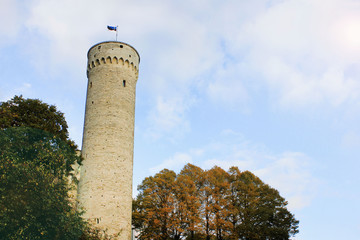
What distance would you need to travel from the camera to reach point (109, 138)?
81.4 ft

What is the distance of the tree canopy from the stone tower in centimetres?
622

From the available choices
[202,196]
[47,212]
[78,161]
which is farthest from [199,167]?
[47,212]

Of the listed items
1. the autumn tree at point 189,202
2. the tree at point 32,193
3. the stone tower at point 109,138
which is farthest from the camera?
the autumn tree at point 189,202

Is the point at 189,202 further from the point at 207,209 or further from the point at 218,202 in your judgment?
the point at 218,202

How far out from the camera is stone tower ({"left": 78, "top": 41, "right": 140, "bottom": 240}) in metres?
23.1

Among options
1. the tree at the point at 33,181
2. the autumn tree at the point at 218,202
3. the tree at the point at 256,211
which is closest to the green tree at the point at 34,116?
the tree at the point at 33,181

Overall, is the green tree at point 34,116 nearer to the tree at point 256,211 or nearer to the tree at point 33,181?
the tree at point 33,181

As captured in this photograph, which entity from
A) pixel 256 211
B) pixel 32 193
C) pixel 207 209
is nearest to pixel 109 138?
pixel 32 193

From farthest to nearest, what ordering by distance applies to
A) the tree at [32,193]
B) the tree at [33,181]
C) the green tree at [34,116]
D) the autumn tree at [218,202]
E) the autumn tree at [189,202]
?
1. the autumn tree at [218,202]
2. the autumn tree at [189,202]
3. the green tree at [34,116]
4. the tree at [33,181]
5. the tree at [32,193]

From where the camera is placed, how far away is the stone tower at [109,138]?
23125 mm

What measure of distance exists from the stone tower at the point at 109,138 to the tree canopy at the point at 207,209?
6.22m

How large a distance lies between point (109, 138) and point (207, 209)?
11998mm

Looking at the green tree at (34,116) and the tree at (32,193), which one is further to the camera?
the green tree at (34,116)

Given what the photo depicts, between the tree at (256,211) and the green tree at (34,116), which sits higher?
the green tree at (34,116)
